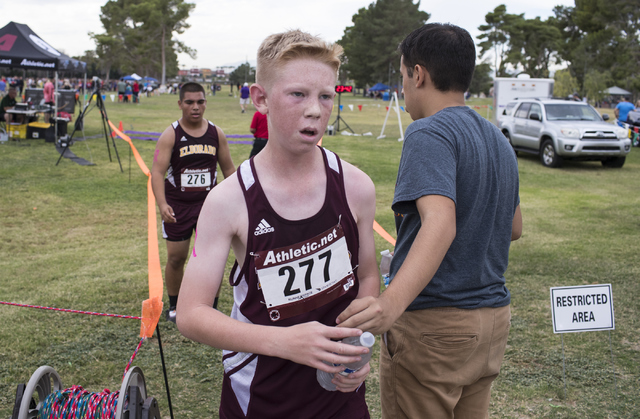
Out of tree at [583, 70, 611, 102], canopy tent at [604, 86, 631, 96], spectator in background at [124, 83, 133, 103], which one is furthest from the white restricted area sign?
canopy tent at [604, 86, 631, 96]

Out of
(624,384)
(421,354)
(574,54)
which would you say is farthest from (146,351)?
(574,54)

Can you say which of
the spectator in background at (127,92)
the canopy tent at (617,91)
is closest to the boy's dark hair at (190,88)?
the spectator in background at (127,92)

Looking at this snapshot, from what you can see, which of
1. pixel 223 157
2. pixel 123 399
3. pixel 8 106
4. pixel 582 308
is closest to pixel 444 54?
pixel 123 399

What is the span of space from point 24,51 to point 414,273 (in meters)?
18.3

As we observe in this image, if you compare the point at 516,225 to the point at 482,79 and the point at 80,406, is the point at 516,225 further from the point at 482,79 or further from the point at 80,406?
the point at 482,79

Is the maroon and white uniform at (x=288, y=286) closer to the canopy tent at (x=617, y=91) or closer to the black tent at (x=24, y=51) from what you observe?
the black tent at (x=24, y=51)

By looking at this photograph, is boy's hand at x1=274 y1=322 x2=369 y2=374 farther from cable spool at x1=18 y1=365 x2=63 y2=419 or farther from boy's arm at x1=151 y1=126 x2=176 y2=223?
boy's arm at x1=151 y1=126 x2=176 y2=223

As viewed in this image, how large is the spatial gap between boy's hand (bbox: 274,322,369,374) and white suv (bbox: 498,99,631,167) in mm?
15102

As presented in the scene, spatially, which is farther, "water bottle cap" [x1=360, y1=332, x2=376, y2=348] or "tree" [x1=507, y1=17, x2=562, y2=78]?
"tree" [x1=507, y1=17, x2=562, y2=78]

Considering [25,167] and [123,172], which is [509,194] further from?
[25,167]

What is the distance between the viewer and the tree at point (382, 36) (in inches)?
3024

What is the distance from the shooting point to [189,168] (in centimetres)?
517

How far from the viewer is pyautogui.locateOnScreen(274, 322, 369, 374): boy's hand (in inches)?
53.5

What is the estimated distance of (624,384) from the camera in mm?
4105
